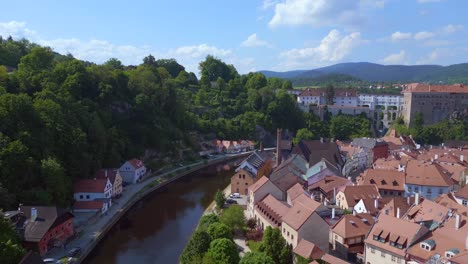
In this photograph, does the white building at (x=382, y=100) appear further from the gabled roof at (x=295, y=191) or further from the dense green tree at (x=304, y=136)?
the gabled roof at (x=295, y=191)

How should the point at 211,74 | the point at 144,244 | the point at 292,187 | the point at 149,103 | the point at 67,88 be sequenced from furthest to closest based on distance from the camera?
the point at 211,74 < the point at 149,103 < the point at 67,88 < the point at 292,187 < the point at 144,244

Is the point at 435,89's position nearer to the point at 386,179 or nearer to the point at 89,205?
the point at 386,179

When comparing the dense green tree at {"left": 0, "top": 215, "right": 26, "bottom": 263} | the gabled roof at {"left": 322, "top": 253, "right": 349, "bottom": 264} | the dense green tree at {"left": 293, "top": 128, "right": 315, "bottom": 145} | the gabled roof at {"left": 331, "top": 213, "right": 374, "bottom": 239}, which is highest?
the dense green tree at {"left": 0, "top": 215, "right": 26, "bottom": 263}

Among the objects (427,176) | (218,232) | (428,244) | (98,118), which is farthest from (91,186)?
(427,176)

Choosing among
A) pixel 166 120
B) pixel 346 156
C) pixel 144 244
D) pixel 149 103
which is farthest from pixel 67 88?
pixel 346 156

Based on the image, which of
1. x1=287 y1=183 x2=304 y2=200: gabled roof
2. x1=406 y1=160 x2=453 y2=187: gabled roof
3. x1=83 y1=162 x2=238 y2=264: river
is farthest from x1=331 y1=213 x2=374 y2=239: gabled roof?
x1=406 y1=160 x2=453 y2=187: gabled roof

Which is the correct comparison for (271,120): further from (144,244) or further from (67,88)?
(144,244)

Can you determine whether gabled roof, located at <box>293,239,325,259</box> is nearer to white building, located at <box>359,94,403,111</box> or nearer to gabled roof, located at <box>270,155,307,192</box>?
gabled roof, located at <box>270,155,307,192</box>
